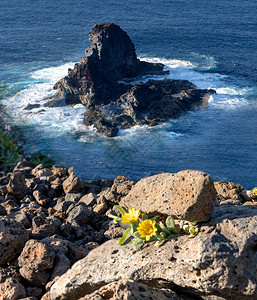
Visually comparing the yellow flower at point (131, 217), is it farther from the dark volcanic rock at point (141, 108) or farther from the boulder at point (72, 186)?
the dark volcanic rock at point (141, 108)

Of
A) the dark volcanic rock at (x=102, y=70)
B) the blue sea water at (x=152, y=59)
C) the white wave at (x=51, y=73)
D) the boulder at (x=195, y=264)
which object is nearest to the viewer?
the boulder at (x=195, y=264)

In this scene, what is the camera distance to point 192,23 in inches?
3799

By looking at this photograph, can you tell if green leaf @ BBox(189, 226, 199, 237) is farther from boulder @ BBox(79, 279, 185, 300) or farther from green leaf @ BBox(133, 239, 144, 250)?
boulder @ BBox(79, 279, 185, 300)

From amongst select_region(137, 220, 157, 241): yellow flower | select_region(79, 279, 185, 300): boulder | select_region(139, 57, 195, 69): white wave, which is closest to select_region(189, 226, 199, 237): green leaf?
select_region(137, 220, 157, 241): yellow flower

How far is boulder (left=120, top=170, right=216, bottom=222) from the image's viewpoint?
21.3 ft

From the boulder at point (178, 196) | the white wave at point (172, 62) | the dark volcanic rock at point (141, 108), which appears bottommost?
the dark volcanic rock at point (141, 108)

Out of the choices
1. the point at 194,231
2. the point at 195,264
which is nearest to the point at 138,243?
the point at 194,231

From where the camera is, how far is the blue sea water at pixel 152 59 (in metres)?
45.9

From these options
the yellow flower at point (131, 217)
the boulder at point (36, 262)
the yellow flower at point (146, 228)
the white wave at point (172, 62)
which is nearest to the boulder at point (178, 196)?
the yellow flower at point (131, 217)

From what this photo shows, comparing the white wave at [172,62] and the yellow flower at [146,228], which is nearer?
the yellow flower at [146,228]

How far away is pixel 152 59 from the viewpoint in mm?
77188

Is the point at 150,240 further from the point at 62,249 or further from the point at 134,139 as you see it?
the point at 134,139

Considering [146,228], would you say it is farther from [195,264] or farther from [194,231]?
[195,264]

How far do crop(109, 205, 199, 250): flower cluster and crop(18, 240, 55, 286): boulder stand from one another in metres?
2.36
